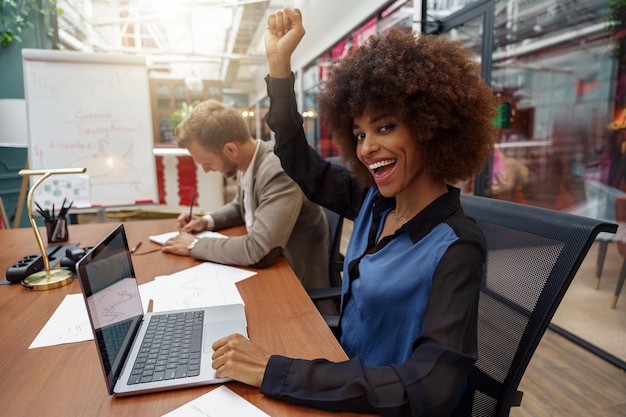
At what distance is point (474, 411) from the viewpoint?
0.87 m

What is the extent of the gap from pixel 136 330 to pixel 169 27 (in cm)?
869

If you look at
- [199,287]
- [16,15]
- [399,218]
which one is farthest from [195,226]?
[16,15]

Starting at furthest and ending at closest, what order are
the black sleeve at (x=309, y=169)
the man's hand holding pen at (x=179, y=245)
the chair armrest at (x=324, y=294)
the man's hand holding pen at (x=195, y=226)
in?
the man's hand holding pen at (x=195, y=226), the man's hand holding pen at (x=179, y=245), the chair armrest at (x=324, y=294), the black sleeve at (x=309, y=169)

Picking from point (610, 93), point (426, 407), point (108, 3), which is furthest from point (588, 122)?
point (108, 3)

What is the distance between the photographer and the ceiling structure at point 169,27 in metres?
6.05

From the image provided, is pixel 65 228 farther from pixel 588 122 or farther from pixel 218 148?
pixel 588 122

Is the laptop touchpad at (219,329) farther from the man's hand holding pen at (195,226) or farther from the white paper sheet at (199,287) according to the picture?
the man's hand holding pen at (195,226)

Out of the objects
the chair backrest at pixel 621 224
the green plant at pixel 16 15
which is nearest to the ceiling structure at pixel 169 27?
the green plant at pixel 16 15

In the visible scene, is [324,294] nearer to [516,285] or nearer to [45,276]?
[516,285]

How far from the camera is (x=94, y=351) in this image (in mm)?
862

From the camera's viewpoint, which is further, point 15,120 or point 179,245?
point 15,120

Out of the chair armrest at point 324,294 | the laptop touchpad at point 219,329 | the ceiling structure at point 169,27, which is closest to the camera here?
the laptop touchpad at point 219,329

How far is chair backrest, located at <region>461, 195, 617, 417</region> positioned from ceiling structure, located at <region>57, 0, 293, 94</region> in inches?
205

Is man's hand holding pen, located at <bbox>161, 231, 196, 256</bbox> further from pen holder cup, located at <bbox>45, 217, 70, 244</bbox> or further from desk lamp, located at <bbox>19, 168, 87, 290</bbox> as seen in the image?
pen holder cup, located at <bbox>45, 217, 70, 244</bbox>
